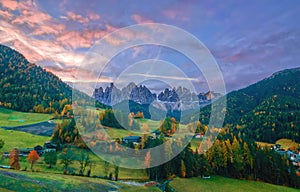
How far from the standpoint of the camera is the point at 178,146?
149 feet

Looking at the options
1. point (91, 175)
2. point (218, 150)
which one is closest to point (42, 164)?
point (91, 175)

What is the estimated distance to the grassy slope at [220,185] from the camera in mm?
38469

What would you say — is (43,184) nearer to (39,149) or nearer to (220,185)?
(39,149)

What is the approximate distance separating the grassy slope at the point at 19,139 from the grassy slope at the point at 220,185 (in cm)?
3777

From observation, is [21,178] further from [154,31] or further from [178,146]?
[178,146]

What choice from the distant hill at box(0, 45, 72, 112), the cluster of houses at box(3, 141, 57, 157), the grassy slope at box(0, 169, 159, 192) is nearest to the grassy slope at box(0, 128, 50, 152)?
the cluster of houses at box(3, 141, 57, 157)

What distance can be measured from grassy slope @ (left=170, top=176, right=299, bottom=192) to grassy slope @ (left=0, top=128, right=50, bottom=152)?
37.8 m

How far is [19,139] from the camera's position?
2406 inches

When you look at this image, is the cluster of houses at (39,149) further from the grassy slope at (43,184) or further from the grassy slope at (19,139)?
the grassy slope at (43,184)

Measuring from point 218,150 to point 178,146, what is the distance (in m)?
10.3

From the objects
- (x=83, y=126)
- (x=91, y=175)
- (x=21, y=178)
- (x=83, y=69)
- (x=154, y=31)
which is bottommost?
(x=91, y=175)

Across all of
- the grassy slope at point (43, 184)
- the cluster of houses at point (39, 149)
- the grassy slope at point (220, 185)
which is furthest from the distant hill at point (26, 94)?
the grassy slope at point (43, 184)

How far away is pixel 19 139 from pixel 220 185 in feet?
172

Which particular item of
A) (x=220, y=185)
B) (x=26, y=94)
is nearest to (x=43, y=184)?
(x=220, y=185)
